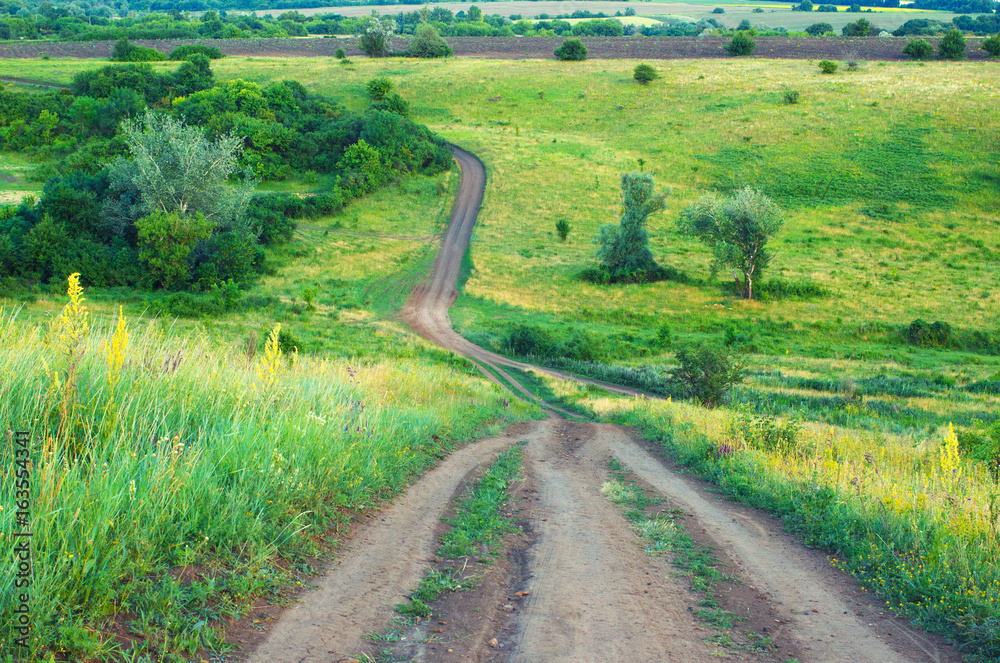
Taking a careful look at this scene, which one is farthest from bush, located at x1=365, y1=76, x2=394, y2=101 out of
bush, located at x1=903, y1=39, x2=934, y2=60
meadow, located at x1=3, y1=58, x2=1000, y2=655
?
bush, located at x1=903, y1=39, x2=934, y2=60

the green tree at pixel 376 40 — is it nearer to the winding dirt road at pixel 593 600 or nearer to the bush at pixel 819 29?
the bush at pixel 819 29

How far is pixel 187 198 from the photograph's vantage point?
123 ft

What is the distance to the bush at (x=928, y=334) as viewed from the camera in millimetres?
33750

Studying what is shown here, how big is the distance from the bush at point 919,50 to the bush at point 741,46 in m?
19.3

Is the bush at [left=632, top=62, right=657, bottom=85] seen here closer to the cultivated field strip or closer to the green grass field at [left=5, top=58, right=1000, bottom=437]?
the green grass field at [left=5, top=58, right=1000, bottom=437]

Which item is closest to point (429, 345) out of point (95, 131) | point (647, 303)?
point (647, 303)

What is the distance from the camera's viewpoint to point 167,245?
Answer: 3559 centimetres

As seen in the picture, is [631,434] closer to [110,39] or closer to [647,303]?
[647,303]

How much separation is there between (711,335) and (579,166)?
102 ft

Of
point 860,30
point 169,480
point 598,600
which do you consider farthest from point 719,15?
point 169,480

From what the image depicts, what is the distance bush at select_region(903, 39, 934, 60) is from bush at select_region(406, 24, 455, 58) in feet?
206

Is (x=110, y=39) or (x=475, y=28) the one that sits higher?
(x=475, y=28)

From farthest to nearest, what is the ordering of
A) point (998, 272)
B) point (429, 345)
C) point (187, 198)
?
1. point (998, 272)
2. point (187, 198)
3. point (429, 345)

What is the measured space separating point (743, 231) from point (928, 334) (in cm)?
1142
